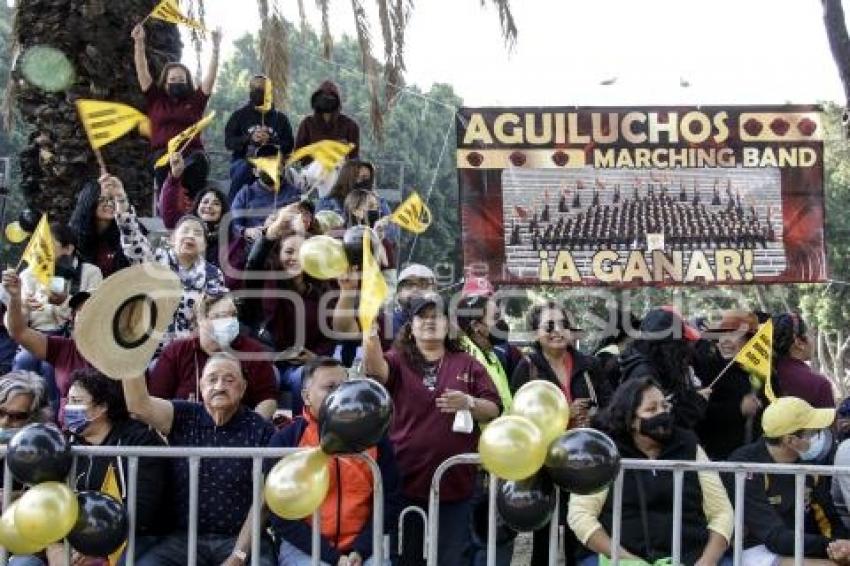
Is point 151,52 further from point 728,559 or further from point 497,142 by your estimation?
point 728,559

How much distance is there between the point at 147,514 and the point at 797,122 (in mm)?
8810

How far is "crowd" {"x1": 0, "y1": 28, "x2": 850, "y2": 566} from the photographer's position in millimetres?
5109

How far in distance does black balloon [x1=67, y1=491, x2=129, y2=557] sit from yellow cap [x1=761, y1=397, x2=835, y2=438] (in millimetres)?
2712

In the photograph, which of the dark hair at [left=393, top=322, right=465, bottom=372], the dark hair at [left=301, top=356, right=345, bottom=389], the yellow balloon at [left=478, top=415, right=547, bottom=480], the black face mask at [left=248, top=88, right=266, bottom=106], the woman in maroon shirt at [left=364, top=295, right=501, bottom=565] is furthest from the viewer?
the black face mask at [left=248, top=88, right=266, bottom=106]

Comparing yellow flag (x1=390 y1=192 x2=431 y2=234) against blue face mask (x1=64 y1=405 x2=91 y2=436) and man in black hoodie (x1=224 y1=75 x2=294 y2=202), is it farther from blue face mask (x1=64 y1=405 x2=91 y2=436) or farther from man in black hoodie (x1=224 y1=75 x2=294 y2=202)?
blue face mask (x1=64 y1=405 x2=91 y2=436)

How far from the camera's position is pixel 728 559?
5.37 m

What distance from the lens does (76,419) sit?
5438mm

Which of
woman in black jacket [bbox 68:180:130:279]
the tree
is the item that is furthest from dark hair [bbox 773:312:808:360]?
the tree

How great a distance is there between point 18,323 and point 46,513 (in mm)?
2182

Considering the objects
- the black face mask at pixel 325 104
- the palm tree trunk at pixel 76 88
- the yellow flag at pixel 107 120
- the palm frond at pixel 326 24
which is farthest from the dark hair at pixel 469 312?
the palm frond at pixel 326 24

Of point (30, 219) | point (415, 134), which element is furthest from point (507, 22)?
point (415, 134)

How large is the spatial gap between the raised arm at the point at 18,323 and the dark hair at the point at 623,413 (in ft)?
9.51

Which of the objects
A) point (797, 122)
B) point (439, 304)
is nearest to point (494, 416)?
point (439, 304)

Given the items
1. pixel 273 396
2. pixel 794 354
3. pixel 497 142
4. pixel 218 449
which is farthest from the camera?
pixel 497 142
